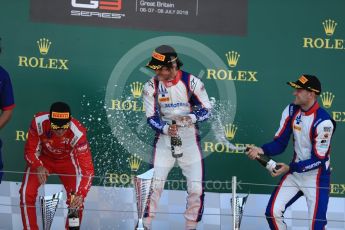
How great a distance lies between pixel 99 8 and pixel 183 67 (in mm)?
933

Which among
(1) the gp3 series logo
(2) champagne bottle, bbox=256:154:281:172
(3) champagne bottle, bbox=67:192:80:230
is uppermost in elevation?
(1) the gp3 series logo

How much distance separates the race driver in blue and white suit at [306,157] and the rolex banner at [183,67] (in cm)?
88

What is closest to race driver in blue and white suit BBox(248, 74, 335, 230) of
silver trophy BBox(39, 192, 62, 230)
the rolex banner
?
the rolex banner

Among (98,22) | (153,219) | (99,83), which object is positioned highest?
(98,22)

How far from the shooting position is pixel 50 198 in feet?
23.2

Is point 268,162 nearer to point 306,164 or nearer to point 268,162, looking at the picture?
point 268,162

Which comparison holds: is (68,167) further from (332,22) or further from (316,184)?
(332,22)

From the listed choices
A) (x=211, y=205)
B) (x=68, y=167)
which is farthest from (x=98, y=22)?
(x=211, y=205)

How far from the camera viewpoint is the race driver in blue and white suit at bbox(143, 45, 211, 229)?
8266 millimetres

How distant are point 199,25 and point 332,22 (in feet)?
4.01

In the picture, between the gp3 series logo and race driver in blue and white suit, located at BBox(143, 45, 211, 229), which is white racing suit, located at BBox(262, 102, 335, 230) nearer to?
race driver in blue and white suit, located at BBox(143, 45, 211, 229)

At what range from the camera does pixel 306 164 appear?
784cm

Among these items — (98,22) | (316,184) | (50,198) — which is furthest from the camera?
(98,22)

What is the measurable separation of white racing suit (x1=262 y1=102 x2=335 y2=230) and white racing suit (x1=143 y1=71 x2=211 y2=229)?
2.20 ft
